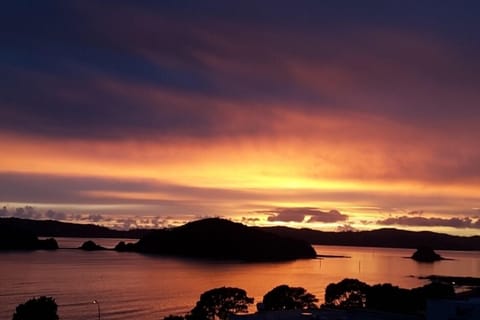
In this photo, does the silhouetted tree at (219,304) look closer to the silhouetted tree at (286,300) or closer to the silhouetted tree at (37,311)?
the silhouetted tree at (286,300)

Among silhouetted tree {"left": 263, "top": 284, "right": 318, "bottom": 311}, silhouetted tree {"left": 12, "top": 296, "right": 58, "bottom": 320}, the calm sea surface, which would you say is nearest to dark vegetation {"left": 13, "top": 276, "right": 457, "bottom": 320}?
silhouetted tree {"left": 263, "top": 284, "right": 318, "bottom": 311}

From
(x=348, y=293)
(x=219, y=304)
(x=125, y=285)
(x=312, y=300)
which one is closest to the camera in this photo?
(x=219, y=304)

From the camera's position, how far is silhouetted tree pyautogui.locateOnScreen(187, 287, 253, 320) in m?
52.7

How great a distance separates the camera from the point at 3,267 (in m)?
151

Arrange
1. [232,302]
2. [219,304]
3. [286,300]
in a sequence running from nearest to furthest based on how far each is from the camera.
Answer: [219,304] → [232,302] → [286,300]

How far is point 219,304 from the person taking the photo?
5353cm

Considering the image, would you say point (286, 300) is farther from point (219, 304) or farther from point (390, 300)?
point (390, 300)

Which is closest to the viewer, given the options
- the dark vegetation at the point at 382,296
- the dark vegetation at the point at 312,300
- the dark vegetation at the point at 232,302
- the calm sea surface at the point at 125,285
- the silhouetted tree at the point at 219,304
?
the silhouetted tree at the point at 219,304

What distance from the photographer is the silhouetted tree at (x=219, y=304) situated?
52688 millimetres

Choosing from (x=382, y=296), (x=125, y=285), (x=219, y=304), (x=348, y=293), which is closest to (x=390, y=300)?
(x=382, y=296)

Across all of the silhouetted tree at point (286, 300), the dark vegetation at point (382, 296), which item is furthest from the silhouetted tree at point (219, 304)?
the dark vegetation at point (382, 296)

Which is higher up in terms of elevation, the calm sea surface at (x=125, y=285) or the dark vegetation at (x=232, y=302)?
the dark vegetation at (x=232, y=302)

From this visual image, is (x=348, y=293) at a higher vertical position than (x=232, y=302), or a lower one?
higher

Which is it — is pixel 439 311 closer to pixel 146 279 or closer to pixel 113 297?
pixel 113 297
